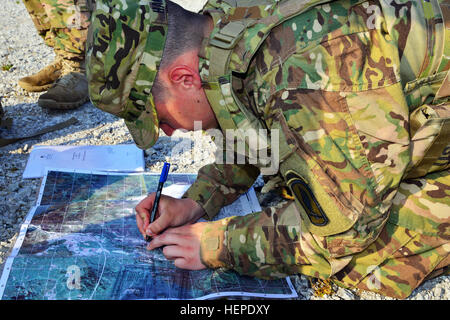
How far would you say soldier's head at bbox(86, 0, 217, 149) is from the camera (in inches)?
55.9

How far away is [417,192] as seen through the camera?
1.73 m

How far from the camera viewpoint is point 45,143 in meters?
3.08

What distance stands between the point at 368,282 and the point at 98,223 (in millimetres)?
1240

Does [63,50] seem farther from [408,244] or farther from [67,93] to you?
[408,244]

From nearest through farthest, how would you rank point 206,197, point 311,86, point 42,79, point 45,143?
point 311,86 < point 206,197 < point 45,143 < point 42,79

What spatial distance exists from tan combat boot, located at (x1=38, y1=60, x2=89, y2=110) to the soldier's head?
2222 mm

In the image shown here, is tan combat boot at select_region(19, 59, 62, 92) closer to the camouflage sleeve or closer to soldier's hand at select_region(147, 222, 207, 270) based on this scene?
the camouflage sleeve

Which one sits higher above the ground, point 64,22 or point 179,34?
point 179,34

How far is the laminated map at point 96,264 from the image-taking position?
5.45ft

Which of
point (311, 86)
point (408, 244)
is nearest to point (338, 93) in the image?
point (311, 86)

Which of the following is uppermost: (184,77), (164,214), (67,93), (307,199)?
(184,77)

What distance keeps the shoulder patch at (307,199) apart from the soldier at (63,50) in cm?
267

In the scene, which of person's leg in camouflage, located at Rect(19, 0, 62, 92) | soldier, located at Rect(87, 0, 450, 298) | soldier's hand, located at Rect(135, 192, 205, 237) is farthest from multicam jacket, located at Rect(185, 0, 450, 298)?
person's leg in camouflage, located at Rect(19, 0, 62, 92)

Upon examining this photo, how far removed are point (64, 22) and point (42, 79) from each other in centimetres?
61
